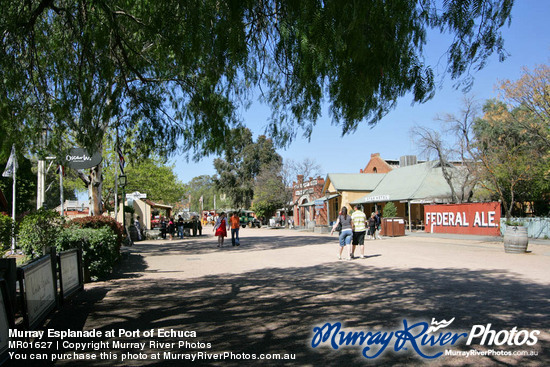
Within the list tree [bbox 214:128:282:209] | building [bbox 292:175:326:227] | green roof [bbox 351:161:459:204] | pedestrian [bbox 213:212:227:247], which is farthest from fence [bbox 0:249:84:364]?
tree [bbox 214:128:282:209]

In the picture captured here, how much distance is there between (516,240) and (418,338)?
1136 cm

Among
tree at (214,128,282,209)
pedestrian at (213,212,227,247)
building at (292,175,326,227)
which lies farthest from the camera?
tree at (214,128,282,209)

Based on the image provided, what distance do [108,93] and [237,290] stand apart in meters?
4.59

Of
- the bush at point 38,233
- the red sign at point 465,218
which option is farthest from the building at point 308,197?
the bush at point 38,233

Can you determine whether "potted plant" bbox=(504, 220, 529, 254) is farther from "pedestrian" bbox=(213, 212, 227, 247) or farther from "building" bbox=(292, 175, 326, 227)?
"building" bbox=(292, 175, 326, 227)

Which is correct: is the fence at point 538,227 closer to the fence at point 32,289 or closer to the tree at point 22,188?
the fence at point 32,289

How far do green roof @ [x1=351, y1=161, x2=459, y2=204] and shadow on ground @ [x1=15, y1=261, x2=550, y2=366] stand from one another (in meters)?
24.9

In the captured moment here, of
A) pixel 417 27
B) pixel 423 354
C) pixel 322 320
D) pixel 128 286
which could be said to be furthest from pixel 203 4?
pixel 128 286

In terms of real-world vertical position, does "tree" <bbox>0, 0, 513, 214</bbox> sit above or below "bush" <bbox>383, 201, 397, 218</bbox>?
above

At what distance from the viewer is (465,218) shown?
26125mm

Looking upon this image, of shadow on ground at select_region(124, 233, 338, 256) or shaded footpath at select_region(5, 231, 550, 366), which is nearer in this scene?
shaded footpath at select_region(5, 231, 550, 366)

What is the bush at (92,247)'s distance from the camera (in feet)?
31.6

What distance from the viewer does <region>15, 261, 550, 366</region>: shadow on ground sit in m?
5.02

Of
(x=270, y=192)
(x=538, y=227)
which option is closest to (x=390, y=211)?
(x=538, y=227)
